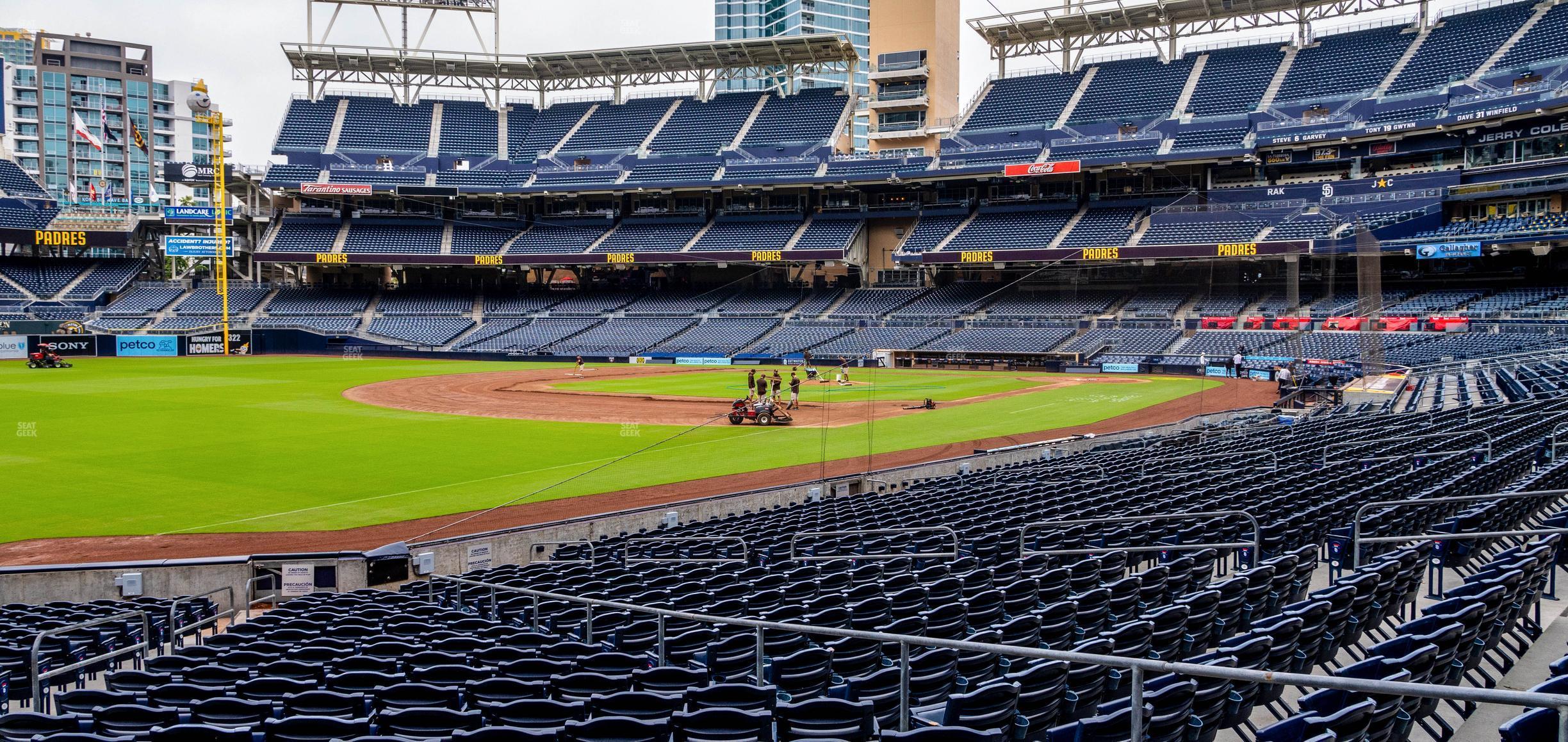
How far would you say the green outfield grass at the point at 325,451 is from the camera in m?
20.9

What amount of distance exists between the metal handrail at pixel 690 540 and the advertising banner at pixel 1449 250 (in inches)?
2085

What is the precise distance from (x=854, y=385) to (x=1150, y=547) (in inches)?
1476

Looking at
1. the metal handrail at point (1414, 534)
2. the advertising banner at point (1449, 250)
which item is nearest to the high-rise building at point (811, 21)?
the advertising banner at point (1449, 250)

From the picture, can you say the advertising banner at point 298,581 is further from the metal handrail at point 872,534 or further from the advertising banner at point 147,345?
the advertising banner at point 147,345

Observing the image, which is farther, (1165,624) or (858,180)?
(858,180)

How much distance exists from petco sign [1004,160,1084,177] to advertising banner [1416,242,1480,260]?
853 inches

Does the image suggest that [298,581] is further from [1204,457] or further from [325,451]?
[1204,457]

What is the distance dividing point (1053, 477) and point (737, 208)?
68.0 metres

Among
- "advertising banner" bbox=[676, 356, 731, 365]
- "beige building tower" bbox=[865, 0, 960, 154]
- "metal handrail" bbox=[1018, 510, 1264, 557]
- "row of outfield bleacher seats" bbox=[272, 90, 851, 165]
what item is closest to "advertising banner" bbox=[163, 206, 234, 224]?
"row of outfield bleacher seats" bbox=[272, 90, 851, 165]

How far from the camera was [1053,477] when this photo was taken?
2023cm

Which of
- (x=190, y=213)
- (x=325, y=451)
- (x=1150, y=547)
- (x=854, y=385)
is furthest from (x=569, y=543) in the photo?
(x=190, y=213)

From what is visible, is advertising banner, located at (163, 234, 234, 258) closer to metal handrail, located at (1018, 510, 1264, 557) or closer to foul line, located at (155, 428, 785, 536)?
foul line, located at (155, 428, 785, 536)

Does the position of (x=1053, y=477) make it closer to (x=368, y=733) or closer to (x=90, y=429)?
(x=368, y=733)

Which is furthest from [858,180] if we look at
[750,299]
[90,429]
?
[90,429]
